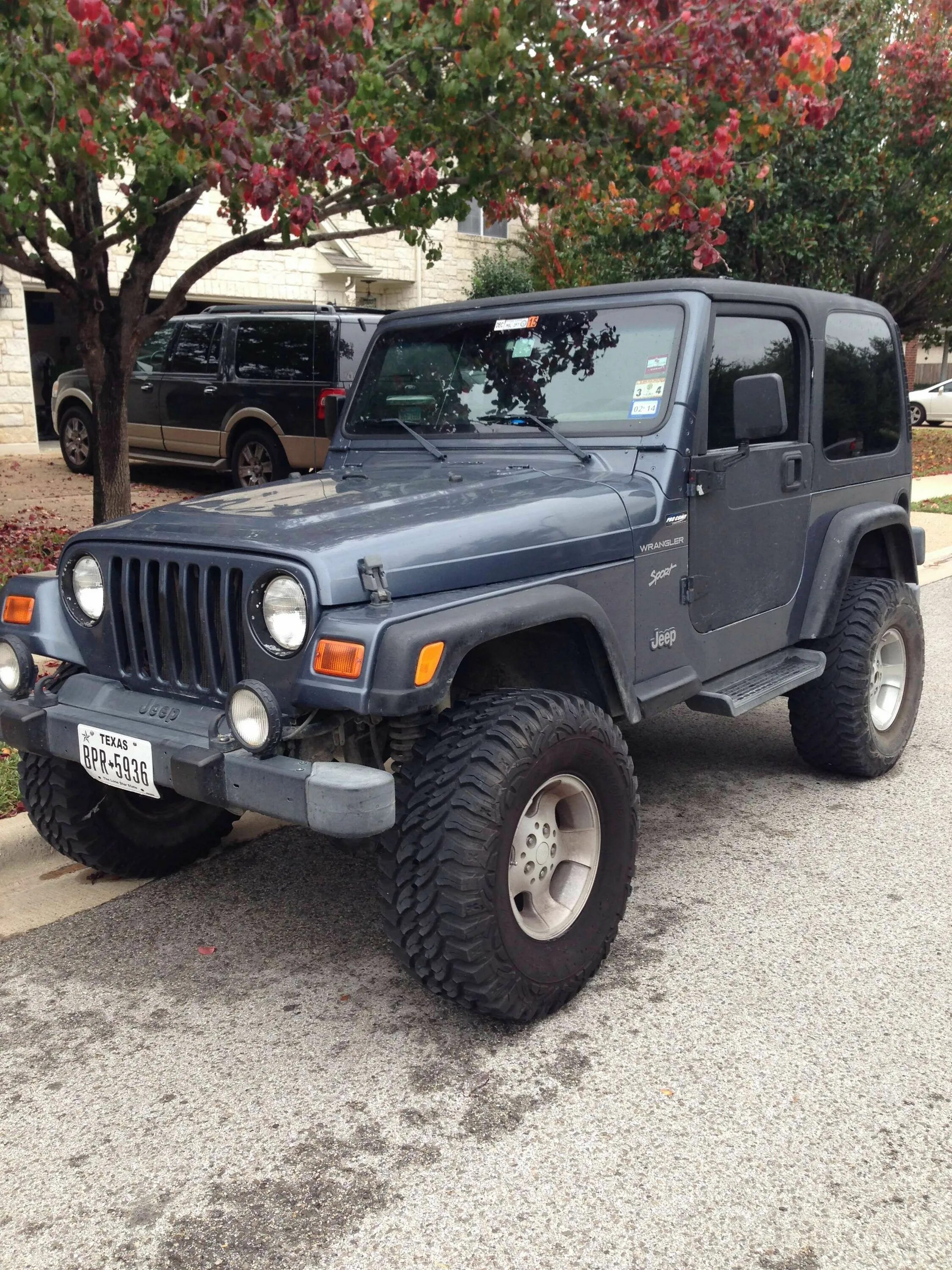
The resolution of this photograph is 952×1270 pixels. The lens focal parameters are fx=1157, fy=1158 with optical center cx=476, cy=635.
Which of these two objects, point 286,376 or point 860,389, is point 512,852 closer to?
point 860,389

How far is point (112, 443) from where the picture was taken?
7.61m

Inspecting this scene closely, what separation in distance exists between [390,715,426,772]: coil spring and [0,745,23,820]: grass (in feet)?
5.93

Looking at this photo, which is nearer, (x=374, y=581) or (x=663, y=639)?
(x=374, y=581)

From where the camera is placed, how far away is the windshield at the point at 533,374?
386 centimetres

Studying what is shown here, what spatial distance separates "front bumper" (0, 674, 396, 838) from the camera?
266cm

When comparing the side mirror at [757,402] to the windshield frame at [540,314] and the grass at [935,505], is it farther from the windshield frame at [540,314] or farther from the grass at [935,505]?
the grass at [935,505]

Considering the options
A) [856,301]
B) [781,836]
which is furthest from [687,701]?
[856,301]

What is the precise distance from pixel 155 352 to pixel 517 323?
8007mm

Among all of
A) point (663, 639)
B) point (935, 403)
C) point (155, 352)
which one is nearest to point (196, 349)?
point (155, 352)

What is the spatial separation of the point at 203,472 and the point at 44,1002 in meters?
9.53

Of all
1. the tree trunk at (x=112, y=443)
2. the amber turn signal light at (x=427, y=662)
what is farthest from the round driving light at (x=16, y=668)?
the tree trunk at (x=112, y=443)

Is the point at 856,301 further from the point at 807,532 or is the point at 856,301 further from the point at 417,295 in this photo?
the point at 417,295

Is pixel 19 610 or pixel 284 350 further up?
pixel 284 350

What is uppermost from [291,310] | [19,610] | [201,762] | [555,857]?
[291,310]
